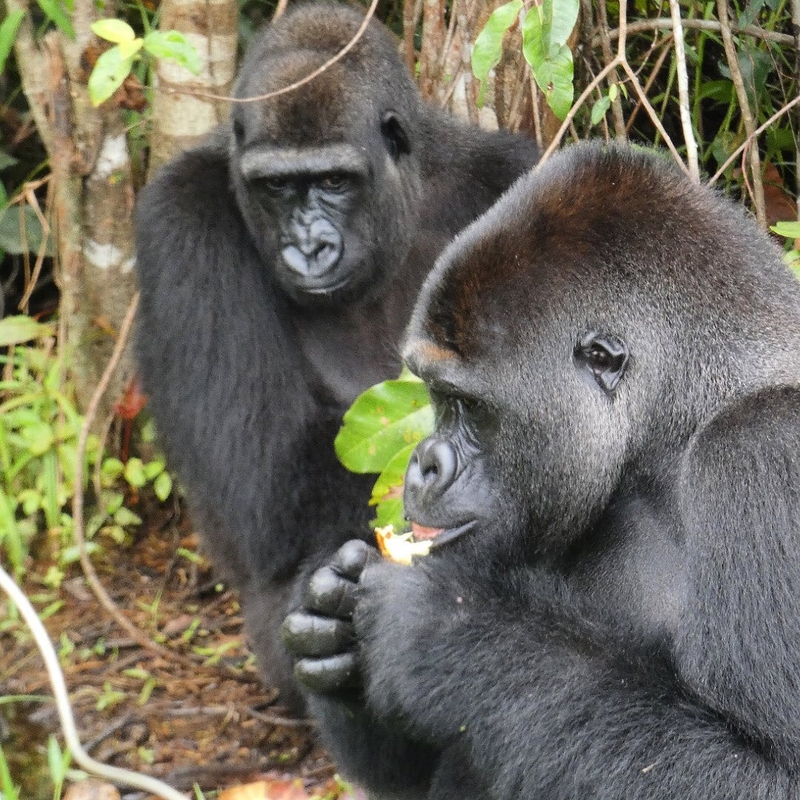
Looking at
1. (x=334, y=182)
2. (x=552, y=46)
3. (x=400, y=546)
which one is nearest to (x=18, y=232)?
(x=334, y=182)

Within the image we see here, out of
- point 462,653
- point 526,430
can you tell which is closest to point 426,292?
point 526,430

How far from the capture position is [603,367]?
8.24ft

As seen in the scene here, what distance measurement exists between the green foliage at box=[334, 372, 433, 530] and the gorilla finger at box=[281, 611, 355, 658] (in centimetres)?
47

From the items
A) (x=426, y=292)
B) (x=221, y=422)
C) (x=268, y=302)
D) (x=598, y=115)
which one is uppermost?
(x=598, y=115)

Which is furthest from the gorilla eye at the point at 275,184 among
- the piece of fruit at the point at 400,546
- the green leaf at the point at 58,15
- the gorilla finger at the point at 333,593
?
the gorilla finger at the point at 333,593

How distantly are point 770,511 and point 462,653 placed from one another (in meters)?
0.67

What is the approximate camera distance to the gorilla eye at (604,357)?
2.49 meters

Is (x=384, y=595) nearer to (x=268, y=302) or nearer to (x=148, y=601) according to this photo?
(x=268, y=302)

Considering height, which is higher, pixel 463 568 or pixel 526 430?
pixel 526 430

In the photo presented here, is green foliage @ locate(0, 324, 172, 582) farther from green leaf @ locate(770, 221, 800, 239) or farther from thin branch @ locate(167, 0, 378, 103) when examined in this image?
green leaf @ locate(770, 221, 800, 239)

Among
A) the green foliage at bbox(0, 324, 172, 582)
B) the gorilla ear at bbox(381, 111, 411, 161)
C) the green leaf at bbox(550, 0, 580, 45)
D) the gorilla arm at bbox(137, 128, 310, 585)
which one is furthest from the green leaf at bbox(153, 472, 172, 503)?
the green leaf at bbox(550, 0, 580, 45)

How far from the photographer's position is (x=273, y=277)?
417 cm

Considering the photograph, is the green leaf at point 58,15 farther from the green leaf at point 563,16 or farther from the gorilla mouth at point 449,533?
the gorilla mouth at point 449,533

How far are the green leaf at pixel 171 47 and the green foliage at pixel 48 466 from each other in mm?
2049
